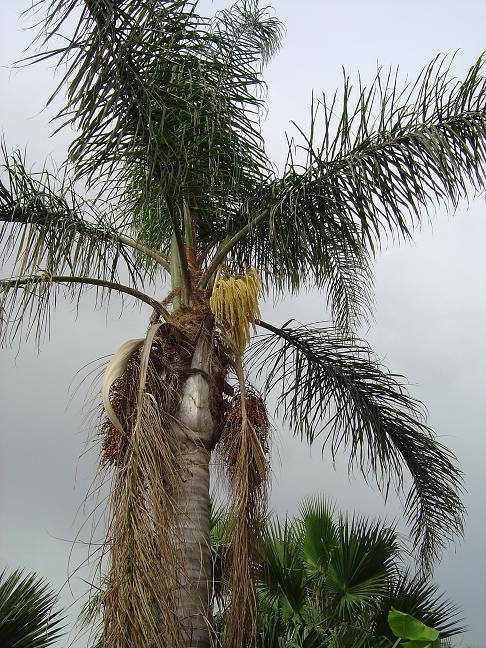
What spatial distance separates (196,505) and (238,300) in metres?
1.57

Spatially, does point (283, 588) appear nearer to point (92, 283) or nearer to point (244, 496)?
point (244, 496)

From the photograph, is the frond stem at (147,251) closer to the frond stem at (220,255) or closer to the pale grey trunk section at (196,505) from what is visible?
the frond stem at (220,255)

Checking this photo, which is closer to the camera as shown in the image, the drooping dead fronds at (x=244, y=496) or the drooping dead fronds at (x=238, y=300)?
the drooping dead fronds at (x=244, y=496)

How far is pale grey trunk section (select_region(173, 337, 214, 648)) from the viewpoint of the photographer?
6.29 meters

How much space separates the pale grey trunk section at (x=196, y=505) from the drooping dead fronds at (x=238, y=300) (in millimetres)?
481

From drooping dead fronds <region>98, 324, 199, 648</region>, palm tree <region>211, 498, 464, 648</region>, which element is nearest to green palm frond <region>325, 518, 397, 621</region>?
palm tree <region>211, 498, 464, 648</region>

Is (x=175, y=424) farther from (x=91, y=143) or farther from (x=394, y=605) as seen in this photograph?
(x=394, y=605)

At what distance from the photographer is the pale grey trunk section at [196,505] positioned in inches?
247

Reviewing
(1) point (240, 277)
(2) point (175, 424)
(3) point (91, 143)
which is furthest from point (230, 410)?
(3) point (91, 143)

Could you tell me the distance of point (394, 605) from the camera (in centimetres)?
827

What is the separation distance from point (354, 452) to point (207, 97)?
11.9ft

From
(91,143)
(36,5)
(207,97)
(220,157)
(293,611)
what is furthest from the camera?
(293,611)

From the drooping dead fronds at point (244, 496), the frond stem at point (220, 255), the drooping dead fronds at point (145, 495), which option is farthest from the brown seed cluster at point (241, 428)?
the frond stem at point (220, 255)

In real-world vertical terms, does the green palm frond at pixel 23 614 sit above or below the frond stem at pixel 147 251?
below
